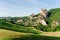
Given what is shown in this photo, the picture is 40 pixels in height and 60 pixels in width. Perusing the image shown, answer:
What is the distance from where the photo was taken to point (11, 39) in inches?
2581

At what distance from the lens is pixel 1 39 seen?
63.7m

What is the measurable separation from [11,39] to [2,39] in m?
3.43

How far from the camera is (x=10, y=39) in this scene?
216ft

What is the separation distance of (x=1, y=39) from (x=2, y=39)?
0.42 metres

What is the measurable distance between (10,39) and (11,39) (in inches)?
15.6

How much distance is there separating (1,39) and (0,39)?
1.31 ft

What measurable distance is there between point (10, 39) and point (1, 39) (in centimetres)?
359

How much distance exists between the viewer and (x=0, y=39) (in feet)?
208

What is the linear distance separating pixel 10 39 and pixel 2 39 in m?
3.17

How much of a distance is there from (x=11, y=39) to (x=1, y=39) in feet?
12.6

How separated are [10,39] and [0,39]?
3988mm

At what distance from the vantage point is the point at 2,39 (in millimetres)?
63938
